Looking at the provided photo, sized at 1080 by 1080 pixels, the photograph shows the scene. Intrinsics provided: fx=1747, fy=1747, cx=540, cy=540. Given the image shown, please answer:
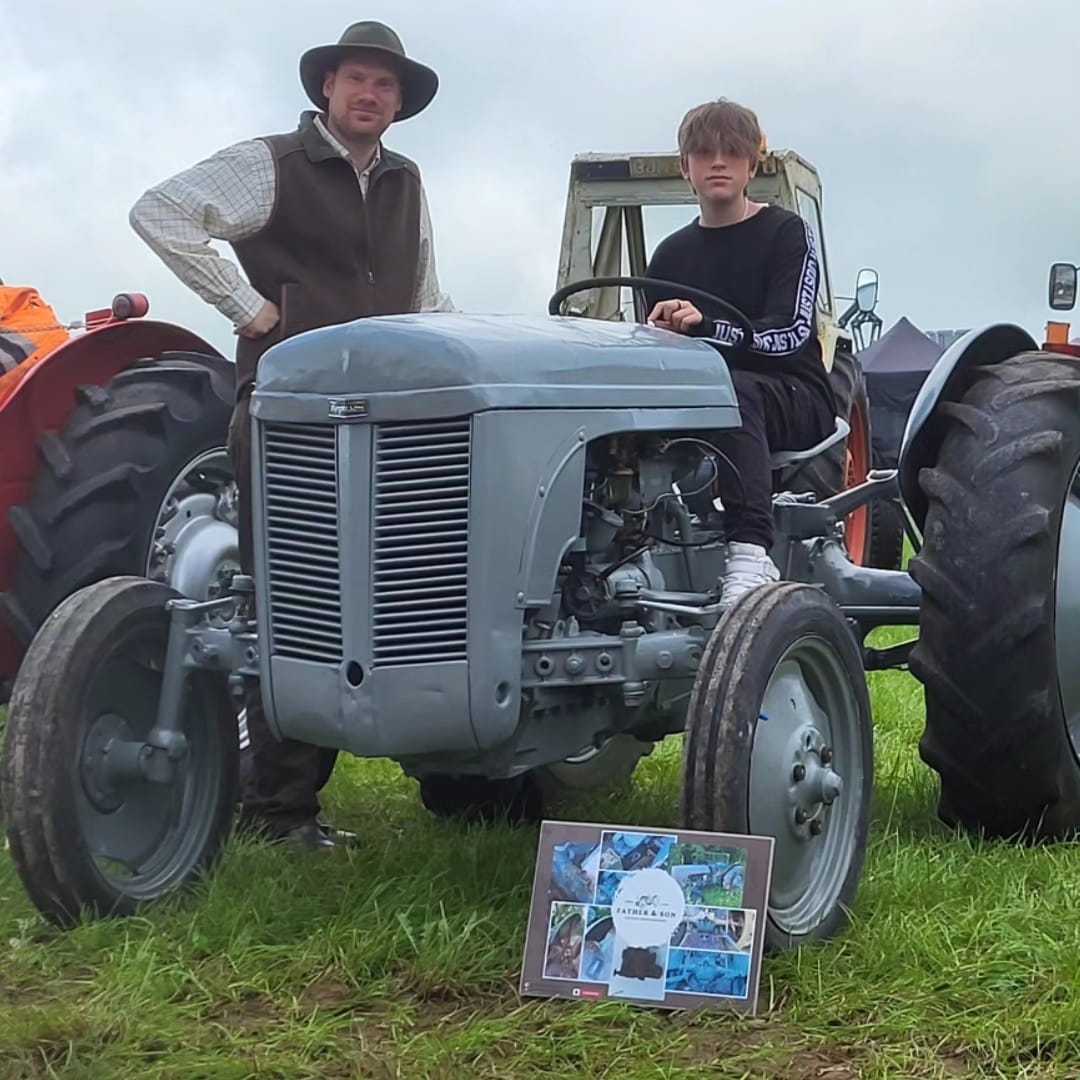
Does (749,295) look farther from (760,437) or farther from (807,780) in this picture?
(807,780)

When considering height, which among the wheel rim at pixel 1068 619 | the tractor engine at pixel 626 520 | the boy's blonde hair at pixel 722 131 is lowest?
the wheel rim at pixel 1068 619

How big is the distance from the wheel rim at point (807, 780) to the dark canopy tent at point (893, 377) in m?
9.76

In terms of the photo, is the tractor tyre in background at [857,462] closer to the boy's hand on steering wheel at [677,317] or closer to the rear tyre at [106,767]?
the boy's hand on steering wheel at [677,317]

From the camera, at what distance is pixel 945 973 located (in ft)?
10.0

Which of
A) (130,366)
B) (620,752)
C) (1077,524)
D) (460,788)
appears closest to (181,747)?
(460,788)

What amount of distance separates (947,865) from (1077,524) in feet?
2.89

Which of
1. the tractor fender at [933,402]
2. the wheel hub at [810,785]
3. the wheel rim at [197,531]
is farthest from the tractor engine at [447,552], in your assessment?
the wheel rim at [197,531]

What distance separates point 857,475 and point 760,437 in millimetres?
5291

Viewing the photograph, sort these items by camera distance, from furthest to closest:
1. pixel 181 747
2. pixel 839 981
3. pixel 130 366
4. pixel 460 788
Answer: pixel 130 366
pixel 460 788
pixel 181 747
pixel 839 981

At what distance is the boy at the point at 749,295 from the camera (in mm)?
3711

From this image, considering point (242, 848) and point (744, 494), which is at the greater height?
point (744, 494)


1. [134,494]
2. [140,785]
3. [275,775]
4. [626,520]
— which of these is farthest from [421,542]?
[134,494]

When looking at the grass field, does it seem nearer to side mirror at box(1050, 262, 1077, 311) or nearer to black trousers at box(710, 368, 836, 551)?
black trousers at box(710, 368, 836, 551)

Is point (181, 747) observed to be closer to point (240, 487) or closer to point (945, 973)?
point (240, 487)
